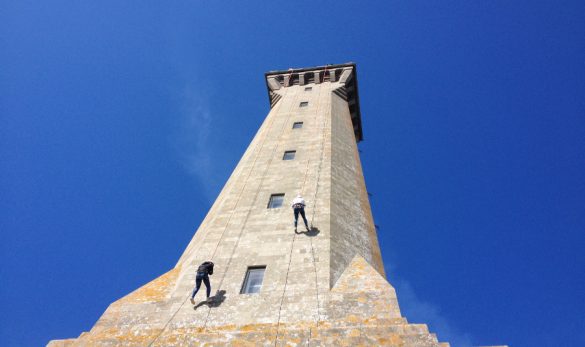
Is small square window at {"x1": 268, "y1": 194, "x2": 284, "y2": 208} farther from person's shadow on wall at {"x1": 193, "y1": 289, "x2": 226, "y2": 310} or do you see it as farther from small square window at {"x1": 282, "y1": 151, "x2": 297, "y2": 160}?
person's shadow on wall at {"x1": 193, "y1": 289, "x2": 226, "y2": 310}

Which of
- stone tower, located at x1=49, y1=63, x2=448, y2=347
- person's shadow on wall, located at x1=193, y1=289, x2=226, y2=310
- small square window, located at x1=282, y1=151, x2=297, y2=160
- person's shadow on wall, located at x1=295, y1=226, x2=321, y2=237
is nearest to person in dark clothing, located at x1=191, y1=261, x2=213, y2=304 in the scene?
person's shadow on wall, located at x1=193, y1=289, x2=226, y2=310

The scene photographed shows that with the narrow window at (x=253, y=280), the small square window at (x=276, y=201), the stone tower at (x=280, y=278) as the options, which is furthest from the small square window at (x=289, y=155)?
the narrow window at (x=253, y=280)

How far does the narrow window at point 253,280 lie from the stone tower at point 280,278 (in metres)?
0.04

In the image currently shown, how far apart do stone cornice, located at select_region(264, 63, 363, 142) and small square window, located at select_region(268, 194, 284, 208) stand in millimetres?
19950

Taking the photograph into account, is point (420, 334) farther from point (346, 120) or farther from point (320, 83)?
point (320, 83)

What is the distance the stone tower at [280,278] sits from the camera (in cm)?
1194

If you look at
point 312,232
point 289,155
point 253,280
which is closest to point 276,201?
point 312,232

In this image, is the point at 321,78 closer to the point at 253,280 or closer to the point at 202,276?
the point at 253,280

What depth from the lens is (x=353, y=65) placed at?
4009 cm

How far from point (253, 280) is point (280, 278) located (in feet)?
3.03

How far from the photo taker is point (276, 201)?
19312mm

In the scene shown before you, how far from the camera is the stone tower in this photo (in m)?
11.9

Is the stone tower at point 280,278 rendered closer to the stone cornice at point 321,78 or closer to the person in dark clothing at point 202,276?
the person in dark clothing at point 202,276

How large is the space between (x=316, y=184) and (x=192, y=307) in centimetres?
823
